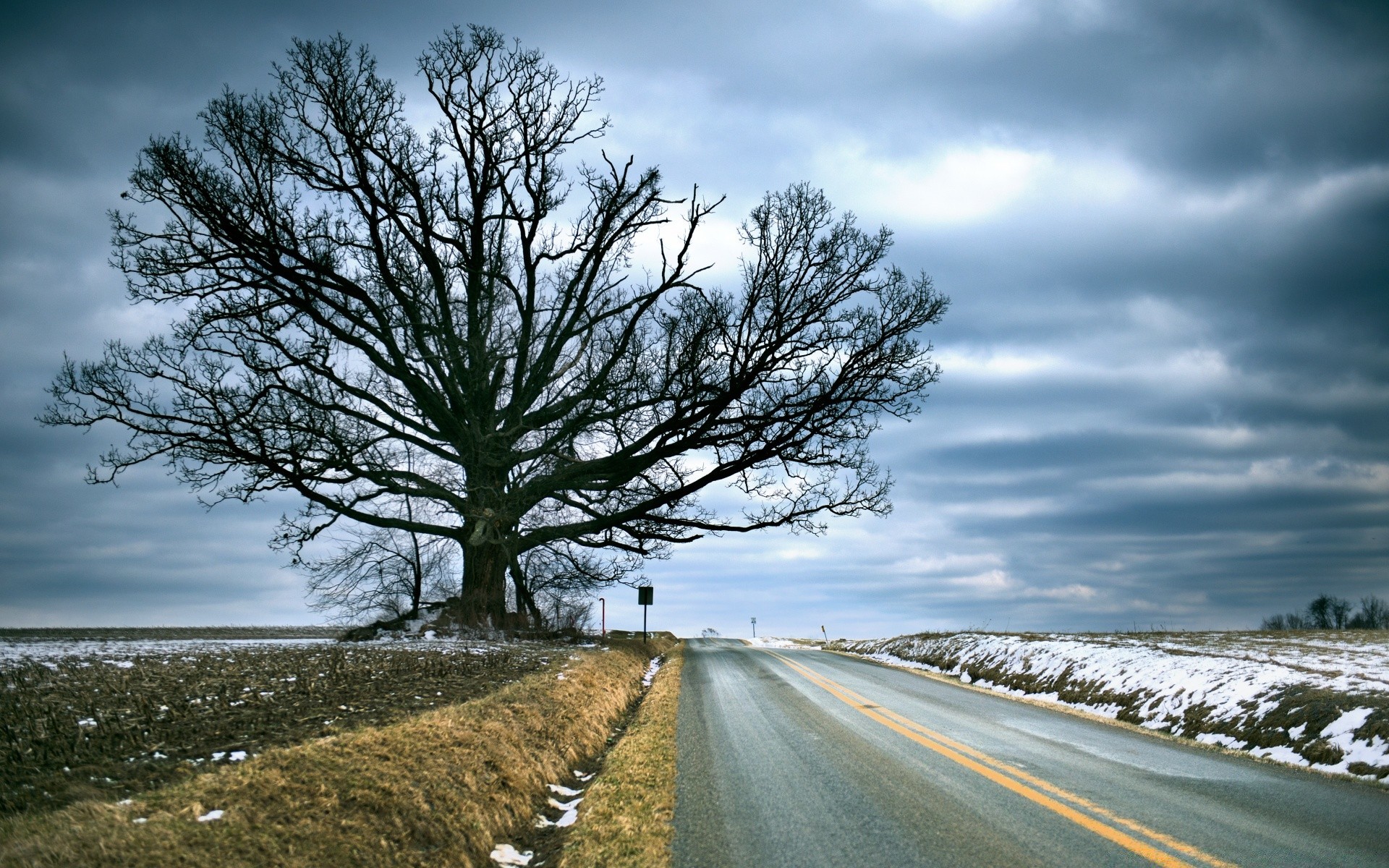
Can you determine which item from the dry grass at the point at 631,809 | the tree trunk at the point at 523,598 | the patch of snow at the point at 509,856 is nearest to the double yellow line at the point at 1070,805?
the dry grass at the point at 631,809

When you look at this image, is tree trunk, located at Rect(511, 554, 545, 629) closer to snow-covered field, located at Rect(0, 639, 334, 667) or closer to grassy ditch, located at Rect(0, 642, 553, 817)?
snow-covered field, located at Rect(0, 639, 334, 667)

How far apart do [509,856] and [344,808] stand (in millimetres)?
1318

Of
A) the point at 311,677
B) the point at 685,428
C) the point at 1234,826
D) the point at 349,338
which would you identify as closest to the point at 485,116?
the point at 349,338

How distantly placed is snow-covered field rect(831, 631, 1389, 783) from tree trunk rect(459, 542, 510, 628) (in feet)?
39.6

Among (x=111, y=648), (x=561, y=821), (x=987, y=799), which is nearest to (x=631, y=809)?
(x=561, y=821)

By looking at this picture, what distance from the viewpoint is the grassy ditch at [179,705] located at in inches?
204

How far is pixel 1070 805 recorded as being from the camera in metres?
6.08

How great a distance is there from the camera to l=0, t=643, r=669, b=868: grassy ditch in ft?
12.8

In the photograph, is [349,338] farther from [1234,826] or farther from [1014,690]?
[1234,826]

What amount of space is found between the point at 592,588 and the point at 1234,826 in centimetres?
2132

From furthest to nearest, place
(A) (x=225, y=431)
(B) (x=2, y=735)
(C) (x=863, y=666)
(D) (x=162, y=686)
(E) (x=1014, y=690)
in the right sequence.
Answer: (C) (x=863, y=666), (A) (x=225, y=431), (E) (x=1014, y=690), (D) (x=162, y=686), (B) (x=2, y=735)

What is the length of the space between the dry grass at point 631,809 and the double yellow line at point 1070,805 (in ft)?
9.28

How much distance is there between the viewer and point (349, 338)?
20.9m

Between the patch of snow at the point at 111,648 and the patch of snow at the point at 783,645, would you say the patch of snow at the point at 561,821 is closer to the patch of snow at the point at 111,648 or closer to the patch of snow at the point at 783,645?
the patch of snow at the point at 111,648
